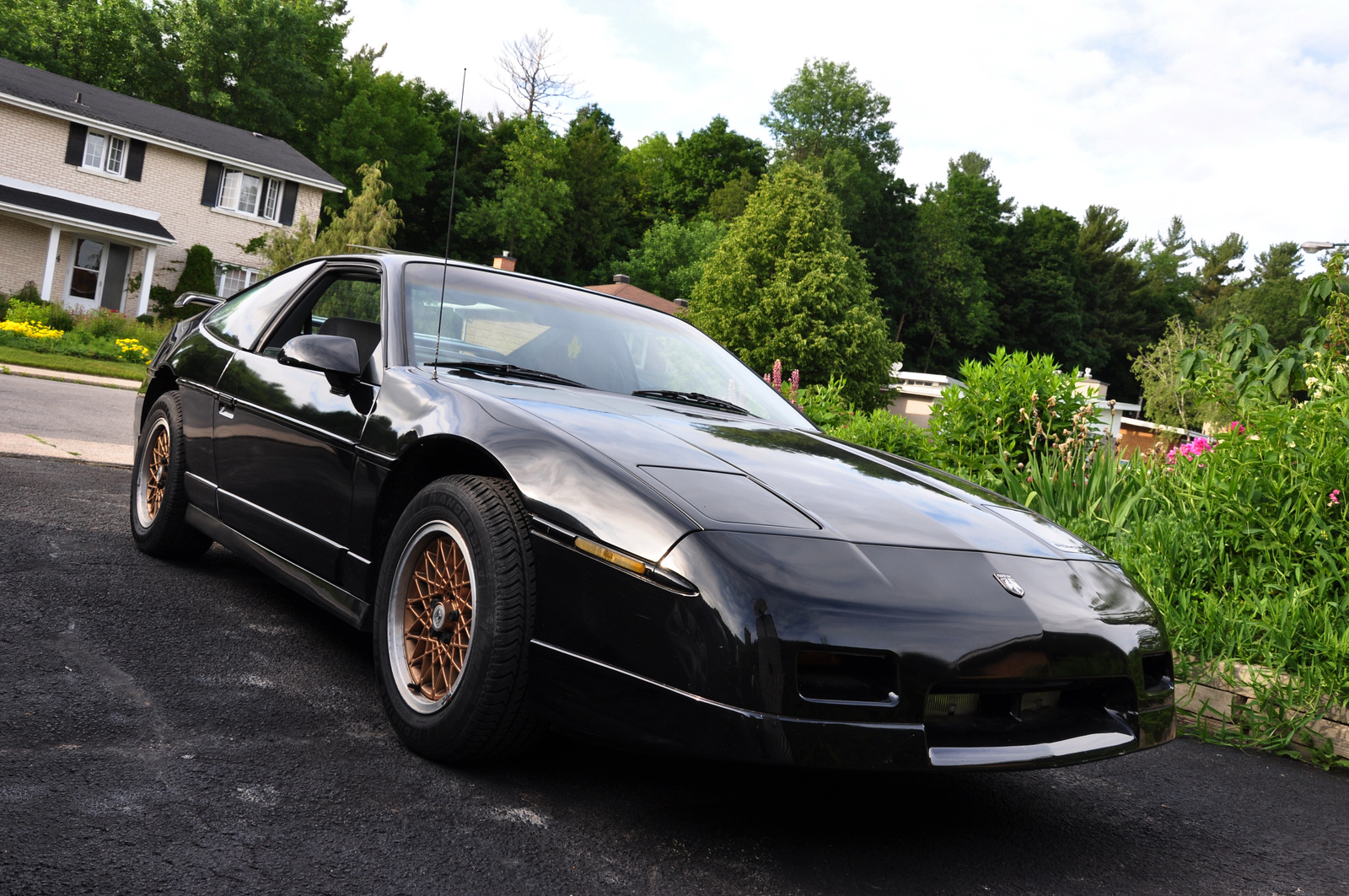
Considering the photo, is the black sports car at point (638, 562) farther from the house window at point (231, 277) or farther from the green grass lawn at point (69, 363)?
the house window at point (231, 277)

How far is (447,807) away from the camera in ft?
7.97

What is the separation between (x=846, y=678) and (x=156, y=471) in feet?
12.1

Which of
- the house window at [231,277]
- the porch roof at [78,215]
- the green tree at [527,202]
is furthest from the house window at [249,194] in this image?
the green tree at [527,202]

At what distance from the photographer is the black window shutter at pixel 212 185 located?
32375mm

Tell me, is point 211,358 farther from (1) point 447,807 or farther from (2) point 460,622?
(1) point 447,807

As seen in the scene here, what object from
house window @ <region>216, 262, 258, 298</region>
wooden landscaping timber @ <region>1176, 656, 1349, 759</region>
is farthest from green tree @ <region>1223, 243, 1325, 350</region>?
wooden landscaping timber @ <region>1176, 656, 1349, 759</region>

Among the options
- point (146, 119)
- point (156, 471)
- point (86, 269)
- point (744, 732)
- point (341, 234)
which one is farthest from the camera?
point (146, 119)

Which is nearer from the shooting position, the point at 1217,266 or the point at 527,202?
the point at 527,202

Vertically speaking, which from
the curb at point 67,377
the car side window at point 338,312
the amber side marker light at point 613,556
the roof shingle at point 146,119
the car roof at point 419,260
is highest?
the roof shingle at point 146,119

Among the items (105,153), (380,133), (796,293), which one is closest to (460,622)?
(105,153)

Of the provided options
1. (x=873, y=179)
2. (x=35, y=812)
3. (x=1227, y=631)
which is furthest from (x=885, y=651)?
(x=873, y=179)

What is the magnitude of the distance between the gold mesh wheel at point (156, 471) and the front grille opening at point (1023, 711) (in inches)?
142

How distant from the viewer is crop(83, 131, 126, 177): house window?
3014 centimetres

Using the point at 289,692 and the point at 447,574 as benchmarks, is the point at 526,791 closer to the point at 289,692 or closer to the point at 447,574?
the point at 447,574
